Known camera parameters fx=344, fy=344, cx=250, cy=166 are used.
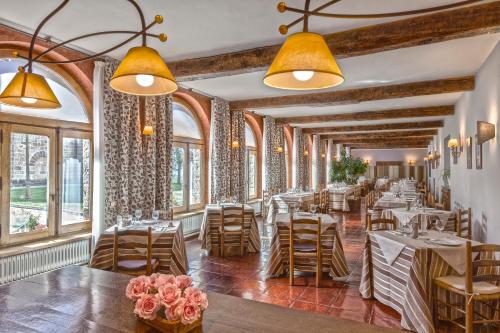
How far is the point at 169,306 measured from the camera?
1.44 meters

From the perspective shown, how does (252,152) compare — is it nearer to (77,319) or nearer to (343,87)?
(343,87)

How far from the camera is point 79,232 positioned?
528 centimetres

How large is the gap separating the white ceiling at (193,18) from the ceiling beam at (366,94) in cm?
321

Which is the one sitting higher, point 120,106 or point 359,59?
point 359,59

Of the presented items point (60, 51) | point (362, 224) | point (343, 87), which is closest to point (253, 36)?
point (60, 51)

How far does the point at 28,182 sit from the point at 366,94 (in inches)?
245

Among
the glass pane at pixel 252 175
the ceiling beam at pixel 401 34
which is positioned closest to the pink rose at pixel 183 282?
the ceiling beam at pixel 401 34

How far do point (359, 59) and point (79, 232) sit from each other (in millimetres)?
5038

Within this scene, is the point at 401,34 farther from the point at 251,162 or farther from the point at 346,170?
the point at 346,170

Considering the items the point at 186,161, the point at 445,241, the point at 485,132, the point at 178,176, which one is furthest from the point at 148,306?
the point at 186,161

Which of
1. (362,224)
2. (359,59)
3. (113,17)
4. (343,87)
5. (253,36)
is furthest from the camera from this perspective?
(362,224)

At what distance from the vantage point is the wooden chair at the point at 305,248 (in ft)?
14.2

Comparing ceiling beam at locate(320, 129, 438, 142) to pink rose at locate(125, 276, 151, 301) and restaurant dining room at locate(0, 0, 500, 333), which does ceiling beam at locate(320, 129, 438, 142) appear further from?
pink rose at locate(125, 276, 151, 301)

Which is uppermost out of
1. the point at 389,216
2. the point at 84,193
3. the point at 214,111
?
the point at 214,111
